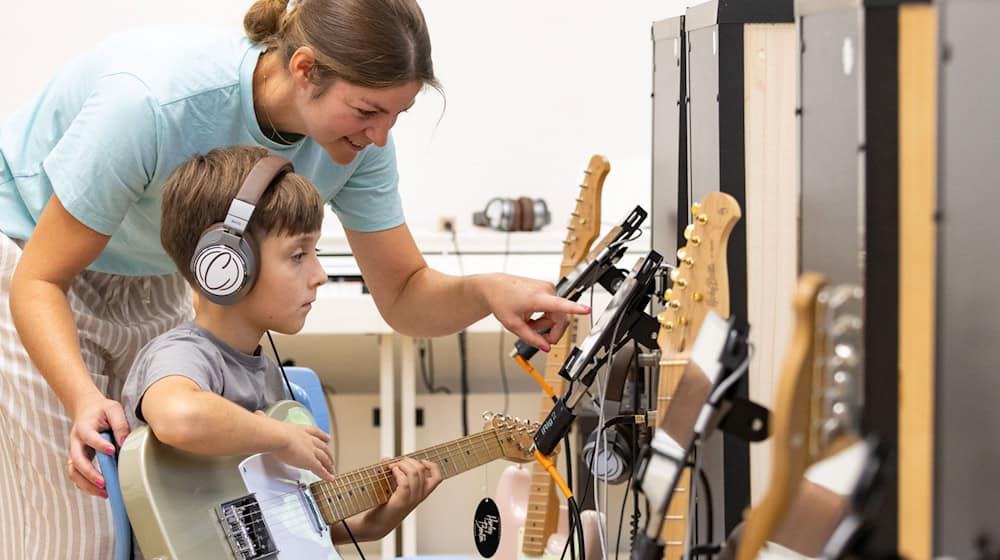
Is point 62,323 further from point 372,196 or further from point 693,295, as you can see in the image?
point 693,295

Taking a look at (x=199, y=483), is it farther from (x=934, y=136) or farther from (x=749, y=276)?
(x=934, y=136)

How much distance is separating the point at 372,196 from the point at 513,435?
0.39 meters

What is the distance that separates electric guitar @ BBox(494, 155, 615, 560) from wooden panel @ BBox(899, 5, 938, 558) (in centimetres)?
92

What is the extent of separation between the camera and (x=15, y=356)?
4.55 ft

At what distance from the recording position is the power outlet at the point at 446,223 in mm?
3223

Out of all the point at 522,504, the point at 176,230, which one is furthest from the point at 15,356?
the point at 522,504

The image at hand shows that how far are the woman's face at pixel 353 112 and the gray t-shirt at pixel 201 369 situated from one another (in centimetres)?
28

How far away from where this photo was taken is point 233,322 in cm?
134

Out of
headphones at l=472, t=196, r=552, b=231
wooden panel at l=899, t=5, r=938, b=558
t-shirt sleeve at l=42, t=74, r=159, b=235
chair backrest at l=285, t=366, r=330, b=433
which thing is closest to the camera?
wooden panel at l=899, t=5, r=938, b=558

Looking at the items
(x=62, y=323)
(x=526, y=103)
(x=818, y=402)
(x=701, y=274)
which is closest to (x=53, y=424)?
(x=62, y=323)

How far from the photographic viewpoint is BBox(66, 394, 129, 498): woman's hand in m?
1.18

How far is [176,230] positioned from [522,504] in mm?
660

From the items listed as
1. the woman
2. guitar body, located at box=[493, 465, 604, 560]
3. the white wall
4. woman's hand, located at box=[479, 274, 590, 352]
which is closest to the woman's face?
the woman

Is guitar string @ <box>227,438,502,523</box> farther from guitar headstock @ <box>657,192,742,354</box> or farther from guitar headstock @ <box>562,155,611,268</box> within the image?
guitar headstock @ <box>657,192,742,354</box>
